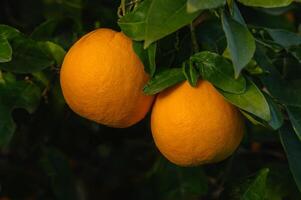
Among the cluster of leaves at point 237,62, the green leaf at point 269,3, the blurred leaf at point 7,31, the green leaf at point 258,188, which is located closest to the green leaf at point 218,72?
the cluster of leaves at point 237,62

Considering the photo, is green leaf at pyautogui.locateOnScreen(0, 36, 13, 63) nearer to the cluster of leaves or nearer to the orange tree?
the orange tree

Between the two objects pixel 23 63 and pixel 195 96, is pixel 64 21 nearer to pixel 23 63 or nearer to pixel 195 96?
pixel 23 63

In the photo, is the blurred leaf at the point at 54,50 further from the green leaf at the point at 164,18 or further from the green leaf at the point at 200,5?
the green leaf at the point at 200,5

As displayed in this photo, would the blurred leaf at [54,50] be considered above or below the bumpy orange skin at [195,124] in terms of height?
below

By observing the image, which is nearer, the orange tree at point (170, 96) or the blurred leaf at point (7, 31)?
the orange tree at point (170, 96)

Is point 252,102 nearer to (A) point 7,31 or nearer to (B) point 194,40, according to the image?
(B) point 194,40

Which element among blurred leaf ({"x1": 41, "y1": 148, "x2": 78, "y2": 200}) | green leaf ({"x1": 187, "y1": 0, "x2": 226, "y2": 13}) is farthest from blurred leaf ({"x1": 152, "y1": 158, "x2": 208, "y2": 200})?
green leaf ({"x1": 187, "y1": 0, "x2": 226, "y2": 13})
